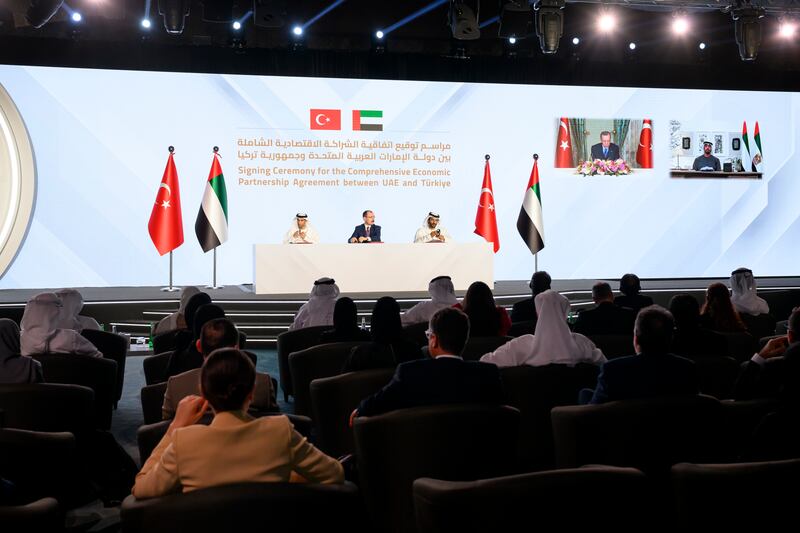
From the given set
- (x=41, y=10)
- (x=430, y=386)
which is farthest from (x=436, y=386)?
(x=41, y=10)

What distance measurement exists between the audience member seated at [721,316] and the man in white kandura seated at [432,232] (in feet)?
14.7

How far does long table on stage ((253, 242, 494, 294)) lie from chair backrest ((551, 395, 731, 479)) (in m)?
5.96

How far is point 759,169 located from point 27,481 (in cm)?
1061

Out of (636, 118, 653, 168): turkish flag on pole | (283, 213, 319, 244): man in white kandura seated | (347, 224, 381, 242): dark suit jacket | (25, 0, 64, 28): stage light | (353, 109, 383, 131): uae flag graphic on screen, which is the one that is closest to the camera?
(25, 0, 64, 28): stage light

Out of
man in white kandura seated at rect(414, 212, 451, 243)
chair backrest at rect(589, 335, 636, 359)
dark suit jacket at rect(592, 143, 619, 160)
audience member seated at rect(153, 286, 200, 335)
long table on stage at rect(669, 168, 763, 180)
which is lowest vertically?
chair backrest at rect(589, 335, 636, 359)

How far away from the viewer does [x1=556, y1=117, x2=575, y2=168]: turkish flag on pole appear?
10.6 m

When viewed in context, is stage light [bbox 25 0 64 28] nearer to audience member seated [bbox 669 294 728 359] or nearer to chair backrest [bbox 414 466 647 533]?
audience member seated [bbox 669 294 728 359]

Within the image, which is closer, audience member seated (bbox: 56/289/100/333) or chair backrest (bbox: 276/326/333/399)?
chair backrest (bbox: 276/326/333/399)

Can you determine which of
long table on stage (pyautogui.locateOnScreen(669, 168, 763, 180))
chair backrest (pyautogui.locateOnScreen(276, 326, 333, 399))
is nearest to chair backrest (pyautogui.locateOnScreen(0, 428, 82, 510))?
chair backrest (pyautogui.locateOnScreen(276, 326, 333, 399))

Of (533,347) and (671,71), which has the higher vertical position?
(671,71)

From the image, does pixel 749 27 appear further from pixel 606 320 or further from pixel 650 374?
pixel 650 374

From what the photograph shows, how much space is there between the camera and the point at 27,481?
270 cm

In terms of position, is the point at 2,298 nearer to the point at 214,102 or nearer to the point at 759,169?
the point at 214,102

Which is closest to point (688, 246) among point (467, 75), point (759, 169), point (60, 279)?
point (759, 169)
